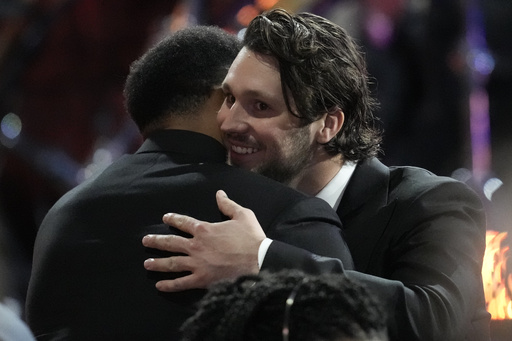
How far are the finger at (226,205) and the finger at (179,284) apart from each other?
13 cm

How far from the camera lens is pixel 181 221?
1531mm

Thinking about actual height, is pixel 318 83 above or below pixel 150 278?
above

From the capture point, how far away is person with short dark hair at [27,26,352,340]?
4.97 feet

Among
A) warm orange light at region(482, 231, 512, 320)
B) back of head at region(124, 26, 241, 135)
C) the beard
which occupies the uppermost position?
back of head at region(124, 26, 241, 135)

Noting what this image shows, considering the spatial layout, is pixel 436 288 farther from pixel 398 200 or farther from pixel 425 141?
pixel 425 141

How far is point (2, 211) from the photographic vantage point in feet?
18.2

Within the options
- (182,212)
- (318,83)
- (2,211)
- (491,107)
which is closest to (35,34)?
(2,211)

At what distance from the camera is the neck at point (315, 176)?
2.20m

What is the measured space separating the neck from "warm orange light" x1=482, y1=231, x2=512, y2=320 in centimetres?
189

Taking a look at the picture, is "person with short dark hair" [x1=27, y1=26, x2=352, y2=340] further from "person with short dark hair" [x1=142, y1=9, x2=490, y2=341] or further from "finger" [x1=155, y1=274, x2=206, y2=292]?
"person with short dark hair" [x1=142, y1=9, x2=490, y2=341]

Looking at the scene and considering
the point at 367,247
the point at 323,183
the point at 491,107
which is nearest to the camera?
the point at 367,247

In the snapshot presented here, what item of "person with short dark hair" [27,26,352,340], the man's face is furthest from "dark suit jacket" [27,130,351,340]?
the man's face

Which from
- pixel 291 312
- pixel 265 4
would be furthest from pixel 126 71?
pixel 291 312

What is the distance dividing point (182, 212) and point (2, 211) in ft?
14.0
